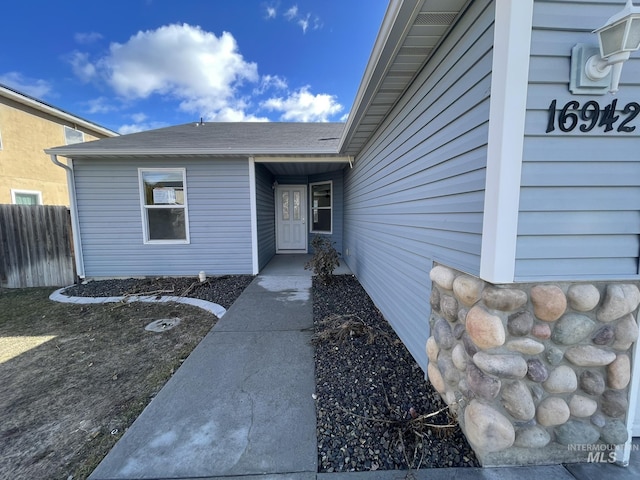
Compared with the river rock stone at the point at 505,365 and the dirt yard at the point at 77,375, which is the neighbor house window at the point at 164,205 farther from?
the river rock stone at the point at 505,365

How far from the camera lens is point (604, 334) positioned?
1387 millimetres

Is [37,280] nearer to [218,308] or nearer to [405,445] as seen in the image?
[218,308]

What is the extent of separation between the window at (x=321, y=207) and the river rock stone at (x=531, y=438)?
6.78 m

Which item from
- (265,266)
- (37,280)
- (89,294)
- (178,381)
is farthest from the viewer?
(265,266)

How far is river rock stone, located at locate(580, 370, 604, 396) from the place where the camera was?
141 centimetres

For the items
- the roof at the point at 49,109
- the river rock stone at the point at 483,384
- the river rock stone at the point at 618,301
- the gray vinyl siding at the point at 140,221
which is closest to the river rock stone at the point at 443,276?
the river rock stone at the point at 483,384

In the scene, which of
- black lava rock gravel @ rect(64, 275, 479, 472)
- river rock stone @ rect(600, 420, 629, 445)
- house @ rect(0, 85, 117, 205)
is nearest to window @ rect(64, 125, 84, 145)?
house @ rect(0, 85, 117, 205)

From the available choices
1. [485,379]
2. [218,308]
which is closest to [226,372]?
[218,308]

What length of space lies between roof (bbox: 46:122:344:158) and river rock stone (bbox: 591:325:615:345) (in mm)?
4594

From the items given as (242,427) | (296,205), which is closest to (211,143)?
(296,205)

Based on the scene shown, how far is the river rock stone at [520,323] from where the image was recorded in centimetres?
137

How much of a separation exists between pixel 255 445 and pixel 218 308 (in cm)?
265

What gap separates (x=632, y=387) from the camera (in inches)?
56.2

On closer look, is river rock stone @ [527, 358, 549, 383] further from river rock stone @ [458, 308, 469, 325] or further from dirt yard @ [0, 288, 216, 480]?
dirt yard @ [0, 288, 216, 480]
